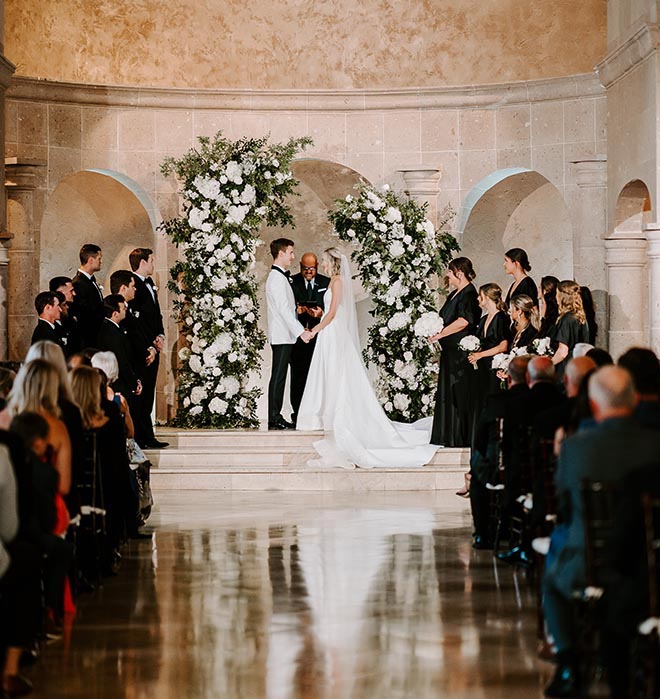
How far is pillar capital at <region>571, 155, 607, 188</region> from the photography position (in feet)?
45.2

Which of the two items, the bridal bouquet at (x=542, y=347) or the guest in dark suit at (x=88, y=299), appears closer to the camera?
the bridal bouquet at (x=542, y=347)

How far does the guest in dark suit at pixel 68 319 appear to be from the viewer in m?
11.5

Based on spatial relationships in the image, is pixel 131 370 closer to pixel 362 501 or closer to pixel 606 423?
pixel 362 501

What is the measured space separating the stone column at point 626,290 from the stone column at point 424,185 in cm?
220

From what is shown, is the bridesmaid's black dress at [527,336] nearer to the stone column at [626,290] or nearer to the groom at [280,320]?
the stone column at [626,290]

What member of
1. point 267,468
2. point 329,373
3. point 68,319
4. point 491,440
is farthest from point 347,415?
point 491,440

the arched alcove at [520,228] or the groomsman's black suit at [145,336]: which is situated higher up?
the arched alcove at [520,228]

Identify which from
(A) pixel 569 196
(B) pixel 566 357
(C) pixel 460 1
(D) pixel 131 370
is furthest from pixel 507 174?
(D) pixel 131 370

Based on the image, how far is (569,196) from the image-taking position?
14156mm

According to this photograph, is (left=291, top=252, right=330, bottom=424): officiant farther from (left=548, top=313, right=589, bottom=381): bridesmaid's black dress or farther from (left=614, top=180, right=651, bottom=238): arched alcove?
(left=548, top=313, right=589, bottom=381): bridesmaid's black dress

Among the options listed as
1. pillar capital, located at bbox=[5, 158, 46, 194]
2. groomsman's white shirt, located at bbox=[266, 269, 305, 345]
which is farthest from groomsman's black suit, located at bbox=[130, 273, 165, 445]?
pillar capital, located at bbox=[5, 158, 46, 194]

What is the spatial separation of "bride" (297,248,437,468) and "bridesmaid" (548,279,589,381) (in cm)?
174

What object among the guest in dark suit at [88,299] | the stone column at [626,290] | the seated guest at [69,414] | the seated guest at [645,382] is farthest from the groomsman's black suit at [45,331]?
the seated guest at [645,382]

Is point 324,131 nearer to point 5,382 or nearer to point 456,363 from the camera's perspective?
point 456,363
